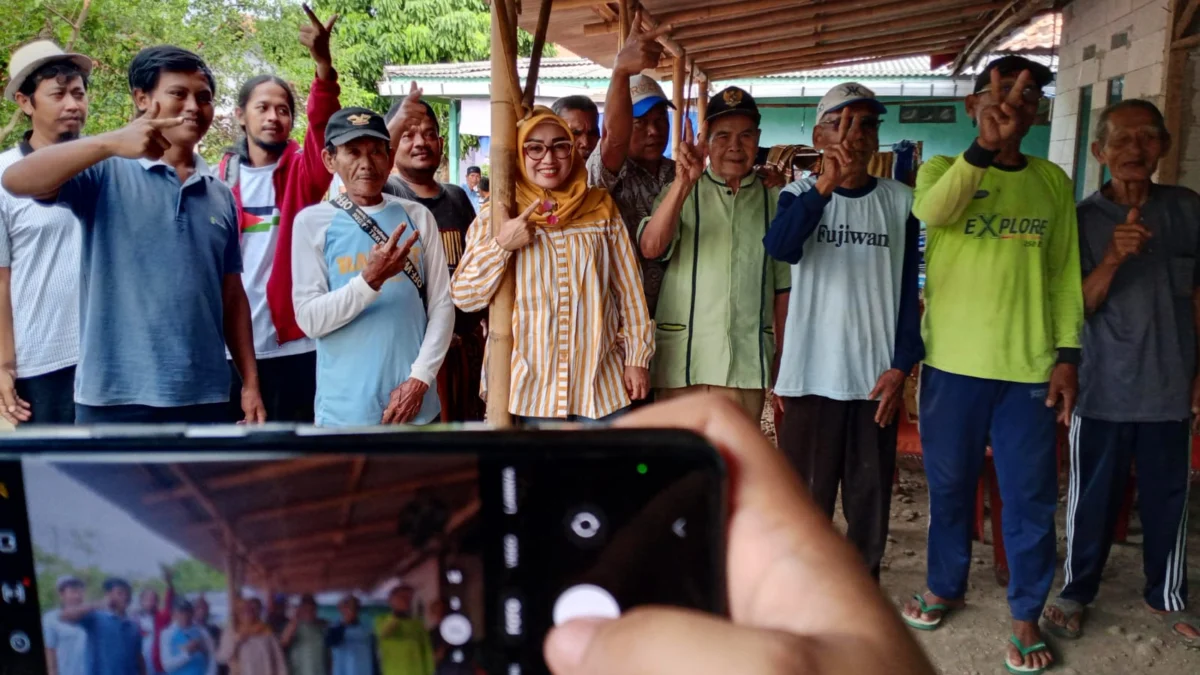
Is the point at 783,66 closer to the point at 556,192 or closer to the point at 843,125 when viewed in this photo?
the point at 843,125

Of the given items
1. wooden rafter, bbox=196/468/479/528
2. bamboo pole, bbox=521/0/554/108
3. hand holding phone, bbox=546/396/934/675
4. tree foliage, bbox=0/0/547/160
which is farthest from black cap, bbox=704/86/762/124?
tree foliage, bbox=0/0/547/160

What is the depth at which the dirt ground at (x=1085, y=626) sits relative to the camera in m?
2.90

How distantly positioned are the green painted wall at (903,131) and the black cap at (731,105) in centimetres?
773

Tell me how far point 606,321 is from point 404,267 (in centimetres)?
69

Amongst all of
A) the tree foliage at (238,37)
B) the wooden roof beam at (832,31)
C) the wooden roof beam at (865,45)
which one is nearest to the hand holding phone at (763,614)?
the wooden roof beam at (832,31)

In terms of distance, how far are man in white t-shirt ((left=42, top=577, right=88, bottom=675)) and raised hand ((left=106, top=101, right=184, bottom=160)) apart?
1774mm

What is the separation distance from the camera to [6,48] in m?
8.08

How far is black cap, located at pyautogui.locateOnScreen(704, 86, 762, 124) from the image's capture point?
307 cm

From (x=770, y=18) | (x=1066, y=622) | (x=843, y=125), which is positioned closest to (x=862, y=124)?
(x=843, y=125)

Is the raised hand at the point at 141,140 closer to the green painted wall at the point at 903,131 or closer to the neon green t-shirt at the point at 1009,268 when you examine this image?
the neon green t-shirt at the point at 1009,268

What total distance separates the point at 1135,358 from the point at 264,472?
10.3 feet

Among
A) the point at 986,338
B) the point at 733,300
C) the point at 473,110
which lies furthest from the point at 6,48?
the point at 986,338

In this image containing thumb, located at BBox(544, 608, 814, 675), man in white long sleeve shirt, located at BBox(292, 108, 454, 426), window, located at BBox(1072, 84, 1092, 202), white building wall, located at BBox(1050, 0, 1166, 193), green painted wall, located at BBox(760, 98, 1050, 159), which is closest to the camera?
thumb, located at BBox(544, 608, 814, 675)

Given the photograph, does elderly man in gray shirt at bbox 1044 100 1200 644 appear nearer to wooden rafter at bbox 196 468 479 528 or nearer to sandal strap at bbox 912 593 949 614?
sandal strap at bbox 912 593 949 614
